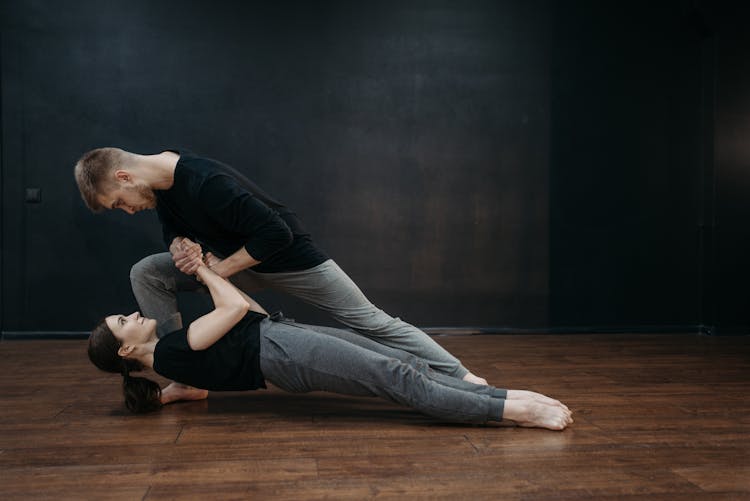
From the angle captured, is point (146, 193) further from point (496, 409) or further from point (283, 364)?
point (496, 409)

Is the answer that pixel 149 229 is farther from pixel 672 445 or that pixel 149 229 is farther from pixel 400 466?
pixel 672 445

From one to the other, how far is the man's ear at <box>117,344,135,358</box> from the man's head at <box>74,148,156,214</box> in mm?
471

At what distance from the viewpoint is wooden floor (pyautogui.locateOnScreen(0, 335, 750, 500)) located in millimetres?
1629

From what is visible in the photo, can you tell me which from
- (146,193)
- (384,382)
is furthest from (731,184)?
(146,193)

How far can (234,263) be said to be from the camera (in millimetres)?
2330

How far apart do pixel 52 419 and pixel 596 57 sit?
4.08m

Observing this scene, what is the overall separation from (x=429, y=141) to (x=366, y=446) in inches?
117

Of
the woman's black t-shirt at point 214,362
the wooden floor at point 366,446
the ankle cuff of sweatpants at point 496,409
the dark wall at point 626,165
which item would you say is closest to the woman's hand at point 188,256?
the woman's black t-shirt at point 214,362

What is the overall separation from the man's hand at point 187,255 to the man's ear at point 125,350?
31cm

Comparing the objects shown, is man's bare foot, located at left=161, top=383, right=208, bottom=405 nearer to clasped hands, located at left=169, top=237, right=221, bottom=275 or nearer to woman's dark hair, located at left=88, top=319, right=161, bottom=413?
woman's dark hair, located at left=88, top=319, right=161, bottom=413

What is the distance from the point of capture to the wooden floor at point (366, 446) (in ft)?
5.34

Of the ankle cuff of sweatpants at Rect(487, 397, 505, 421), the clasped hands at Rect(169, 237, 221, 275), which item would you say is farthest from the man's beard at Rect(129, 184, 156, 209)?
the ankle cuff of sweatpants at Rect(487, 397, 505, 421)

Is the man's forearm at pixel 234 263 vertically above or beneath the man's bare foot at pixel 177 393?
above

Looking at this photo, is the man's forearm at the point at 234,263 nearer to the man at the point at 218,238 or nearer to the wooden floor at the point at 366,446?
the man at the point at 218,238
